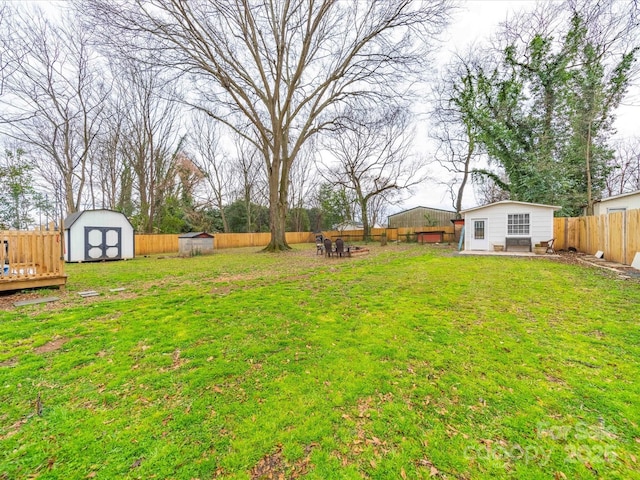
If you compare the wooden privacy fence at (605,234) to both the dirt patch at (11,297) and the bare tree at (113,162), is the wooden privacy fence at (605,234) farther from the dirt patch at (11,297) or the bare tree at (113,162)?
the bare tree at (113,162)

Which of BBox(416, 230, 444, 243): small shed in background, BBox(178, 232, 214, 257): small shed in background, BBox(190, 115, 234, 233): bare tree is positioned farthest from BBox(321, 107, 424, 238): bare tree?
BBox(178, 232, 214, 257): small shed in background

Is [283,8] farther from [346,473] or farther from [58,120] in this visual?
[346,473]

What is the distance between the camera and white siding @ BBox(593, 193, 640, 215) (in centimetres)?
1097

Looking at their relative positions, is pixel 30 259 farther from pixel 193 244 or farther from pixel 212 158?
pixel 212 158

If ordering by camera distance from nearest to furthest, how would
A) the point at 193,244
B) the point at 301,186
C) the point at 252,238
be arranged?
the point at 193,244, the point at 252,238, the point at 301,186

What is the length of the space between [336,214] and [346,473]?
2949 cm

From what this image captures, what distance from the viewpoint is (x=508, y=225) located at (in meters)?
13.4

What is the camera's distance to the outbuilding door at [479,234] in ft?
45.7

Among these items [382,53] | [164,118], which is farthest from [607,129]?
[164,118]

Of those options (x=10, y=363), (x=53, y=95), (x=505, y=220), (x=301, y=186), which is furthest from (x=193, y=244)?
(x=505, y=220)

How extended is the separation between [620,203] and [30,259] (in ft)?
69.5

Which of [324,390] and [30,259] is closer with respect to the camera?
[324,390]

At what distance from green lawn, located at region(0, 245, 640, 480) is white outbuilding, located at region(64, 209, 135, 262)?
10.1 metres

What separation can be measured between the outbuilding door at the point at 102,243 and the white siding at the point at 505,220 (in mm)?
18663
